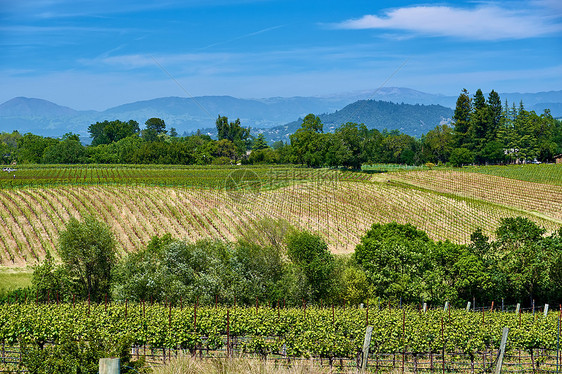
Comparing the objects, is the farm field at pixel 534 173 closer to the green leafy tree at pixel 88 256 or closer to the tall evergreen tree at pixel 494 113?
the tall evergreen tree at pixel 494 113

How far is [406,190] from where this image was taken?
237ft

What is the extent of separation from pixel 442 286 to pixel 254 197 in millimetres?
35442

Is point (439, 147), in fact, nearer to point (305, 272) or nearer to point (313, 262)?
point (313, 262)

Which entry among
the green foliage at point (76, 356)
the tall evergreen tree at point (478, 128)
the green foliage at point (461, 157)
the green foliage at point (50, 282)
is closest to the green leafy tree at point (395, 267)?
the green foliage at point (50, 282)

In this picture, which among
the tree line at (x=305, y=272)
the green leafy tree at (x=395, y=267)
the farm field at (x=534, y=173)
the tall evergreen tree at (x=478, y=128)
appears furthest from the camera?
the tall evergreen tree at (x=478, y=128)

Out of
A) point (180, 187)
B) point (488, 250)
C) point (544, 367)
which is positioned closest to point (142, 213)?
point (180, 187)

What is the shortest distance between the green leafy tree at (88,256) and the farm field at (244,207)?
436 inches

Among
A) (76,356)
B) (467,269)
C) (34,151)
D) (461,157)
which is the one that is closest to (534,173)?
(461,157)

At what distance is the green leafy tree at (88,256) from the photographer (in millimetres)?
30625

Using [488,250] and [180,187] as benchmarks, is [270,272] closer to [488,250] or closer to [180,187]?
[488,250]

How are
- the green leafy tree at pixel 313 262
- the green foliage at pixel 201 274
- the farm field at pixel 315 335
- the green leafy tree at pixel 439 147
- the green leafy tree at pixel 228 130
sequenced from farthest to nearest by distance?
the green leafy tree at pixel 228 130
the green leafy tree at pixel 439 147
the green leafy tree at pixel 313 262
the green foliage at pixel 201 274
the farm field at pixel 315 335

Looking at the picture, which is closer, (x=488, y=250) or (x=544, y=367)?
(x=544, y=367)

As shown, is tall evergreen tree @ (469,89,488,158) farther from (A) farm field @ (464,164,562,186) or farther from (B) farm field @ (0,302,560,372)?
(B) farm field @ (0,302,560,372)

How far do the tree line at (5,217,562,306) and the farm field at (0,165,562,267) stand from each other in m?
11.8
